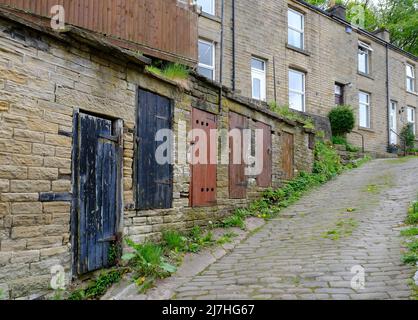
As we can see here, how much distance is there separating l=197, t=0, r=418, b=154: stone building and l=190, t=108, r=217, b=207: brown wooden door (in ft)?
19.3

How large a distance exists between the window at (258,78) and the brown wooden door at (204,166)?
7.39m

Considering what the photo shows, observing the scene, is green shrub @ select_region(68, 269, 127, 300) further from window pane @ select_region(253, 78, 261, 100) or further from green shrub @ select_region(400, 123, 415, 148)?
green shrub @ select_region(400, 123, 415, 148)

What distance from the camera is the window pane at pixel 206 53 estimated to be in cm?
1390

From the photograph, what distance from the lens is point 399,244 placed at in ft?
20.6

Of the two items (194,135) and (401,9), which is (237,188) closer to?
(194,135)

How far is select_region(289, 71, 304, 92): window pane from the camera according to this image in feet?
56.3

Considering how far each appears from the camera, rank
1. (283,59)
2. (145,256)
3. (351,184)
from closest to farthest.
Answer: (145,256)
(351,184)
(283,59)

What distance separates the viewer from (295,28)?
1747 centimetres

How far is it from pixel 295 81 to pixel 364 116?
586 centimetres

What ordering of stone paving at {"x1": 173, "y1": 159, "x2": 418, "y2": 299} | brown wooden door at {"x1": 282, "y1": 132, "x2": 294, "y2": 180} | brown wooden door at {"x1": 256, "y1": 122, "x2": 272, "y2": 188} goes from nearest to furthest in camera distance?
stone paving at {"x1": 173, "y1": 159, "x2": 418, "y2": 299}, brown wooden door at {"x1": 256, "y1": 122, "x2": 272, "y2": 188}, brown wooden door at {"x1": 282, "y1": 132, "x2": 294, "y2": 180}

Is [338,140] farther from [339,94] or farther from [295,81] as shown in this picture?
[295,81]

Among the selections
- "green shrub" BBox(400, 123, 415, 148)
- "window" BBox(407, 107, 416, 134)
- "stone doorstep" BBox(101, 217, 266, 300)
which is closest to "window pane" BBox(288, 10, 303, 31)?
"green shrub" BBox(400, 123, 415, 148)
